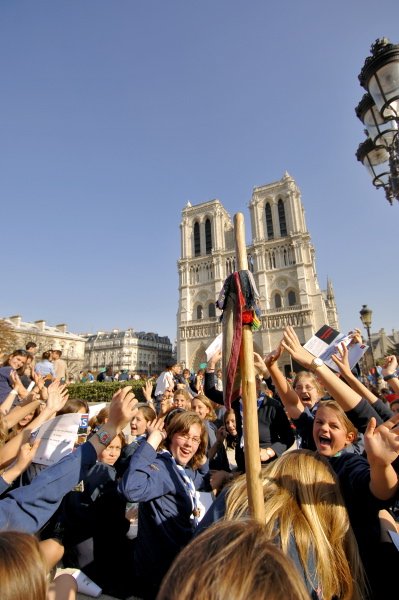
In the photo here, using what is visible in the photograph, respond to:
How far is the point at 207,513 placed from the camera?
5.01 feet

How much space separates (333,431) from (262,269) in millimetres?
36217

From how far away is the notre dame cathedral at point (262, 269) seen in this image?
34.8 metres

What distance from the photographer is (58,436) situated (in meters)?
2.56

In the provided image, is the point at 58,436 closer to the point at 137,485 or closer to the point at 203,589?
the point at 137,485

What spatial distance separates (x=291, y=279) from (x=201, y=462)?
3524cm

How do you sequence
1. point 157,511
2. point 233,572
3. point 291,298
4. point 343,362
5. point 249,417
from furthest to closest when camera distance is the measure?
point 291,298 → point 343,362 → point 157,511 → point 249,417 → point 233,572

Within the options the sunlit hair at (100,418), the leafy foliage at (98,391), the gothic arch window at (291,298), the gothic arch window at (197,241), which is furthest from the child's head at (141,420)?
the gothic arch window at (197,241)

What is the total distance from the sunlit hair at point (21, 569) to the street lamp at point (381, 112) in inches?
192

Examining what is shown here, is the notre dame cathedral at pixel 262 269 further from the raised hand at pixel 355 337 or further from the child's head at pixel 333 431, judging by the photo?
the child's head at pixel 333 431

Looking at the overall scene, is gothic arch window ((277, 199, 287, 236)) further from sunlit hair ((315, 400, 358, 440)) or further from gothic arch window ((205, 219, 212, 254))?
sunlit hair ((315, 400, 358, 440))

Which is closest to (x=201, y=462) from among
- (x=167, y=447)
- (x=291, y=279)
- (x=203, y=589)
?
(x=167, y=447)

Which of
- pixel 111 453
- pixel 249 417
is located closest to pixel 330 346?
pixel 249 417

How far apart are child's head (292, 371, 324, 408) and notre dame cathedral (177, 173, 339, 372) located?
2951 cm

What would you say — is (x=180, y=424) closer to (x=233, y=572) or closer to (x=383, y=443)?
(x=383, y=443)
